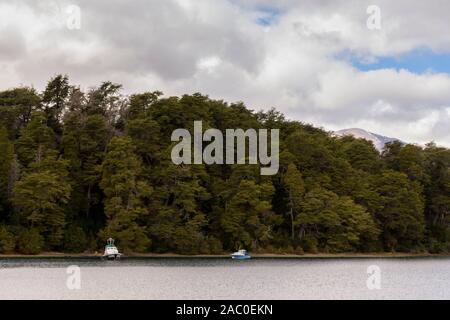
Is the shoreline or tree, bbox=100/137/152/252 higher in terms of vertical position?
tree, bbox=100/137/152/252

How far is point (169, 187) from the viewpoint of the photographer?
84.1 meters

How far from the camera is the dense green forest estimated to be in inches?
3073

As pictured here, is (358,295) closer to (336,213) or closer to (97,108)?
(336,213)

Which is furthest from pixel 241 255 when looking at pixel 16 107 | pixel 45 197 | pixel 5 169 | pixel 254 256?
pixel 16 107

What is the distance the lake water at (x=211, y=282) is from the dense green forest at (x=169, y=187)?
13100mm

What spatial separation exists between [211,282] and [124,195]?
32.9 meters

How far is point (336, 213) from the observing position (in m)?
89.9

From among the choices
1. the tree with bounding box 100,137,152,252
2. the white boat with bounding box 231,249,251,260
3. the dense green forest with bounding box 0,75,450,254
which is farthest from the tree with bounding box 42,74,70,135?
the white boat with bounding box 231,249,251,260

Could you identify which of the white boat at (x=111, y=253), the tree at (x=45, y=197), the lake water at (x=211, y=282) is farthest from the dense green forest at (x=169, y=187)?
the lake water at (x=211, y=282)

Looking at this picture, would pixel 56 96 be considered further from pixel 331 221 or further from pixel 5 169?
pixel 331 221

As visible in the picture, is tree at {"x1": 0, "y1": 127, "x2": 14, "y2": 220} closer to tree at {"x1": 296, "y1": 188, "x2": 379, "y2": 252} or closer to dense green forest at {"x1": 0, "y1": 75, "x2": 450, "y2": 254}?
dense green forest at {"x1": 0, "y1": 75, "x2": 450, "y2": 254}

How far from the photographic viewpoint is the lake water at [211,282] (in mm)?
40312

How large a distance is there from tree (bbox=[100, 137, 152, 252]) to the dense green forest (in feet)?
0.44

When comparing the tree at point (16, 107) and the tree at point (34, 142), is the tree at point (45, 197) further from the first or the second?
the tree at point (16, 107)
